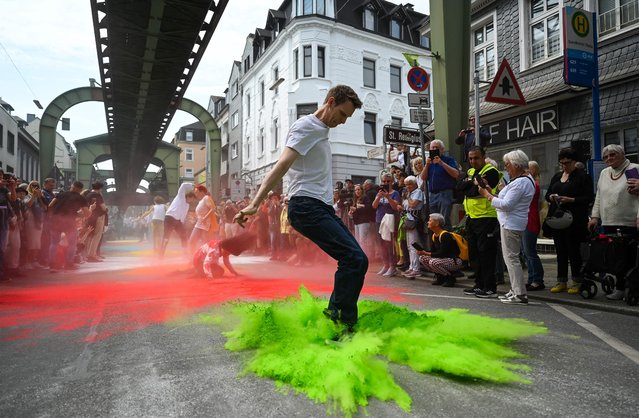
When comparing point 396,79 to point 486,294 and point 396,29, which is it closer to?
point 396,29

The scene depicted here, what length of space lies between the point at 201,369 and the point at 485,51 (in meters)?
17.1

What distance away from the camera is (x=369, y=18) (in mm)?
30094

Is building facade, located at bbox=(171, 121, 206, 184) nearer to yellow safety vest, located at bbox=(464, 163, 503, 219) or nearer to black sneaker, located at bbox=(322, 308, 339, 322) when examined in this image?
yellow safety vest, located at bbox=(464, 163, 503, 219)

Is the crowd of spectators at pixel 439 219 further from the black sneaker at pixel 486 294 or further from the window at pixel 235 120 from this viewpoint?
the window at pixel 235 120

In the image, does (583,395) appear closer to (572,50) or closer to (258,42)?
(572,50)

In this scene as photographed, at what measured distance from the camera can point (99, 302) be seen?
558 cm

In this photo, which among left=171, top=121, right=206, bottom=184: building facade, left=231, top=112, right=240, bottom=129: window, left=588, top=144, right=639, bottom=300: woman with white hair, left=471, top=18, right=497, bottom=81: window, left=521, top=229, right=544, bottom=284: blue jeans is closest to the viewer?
left=588, top=144, right=639, bottom=300: woman with white hair

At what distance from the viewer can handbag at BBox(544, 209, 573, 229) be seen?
19.7 feet

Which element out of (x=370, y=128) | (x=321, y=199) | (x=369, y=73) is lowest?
(x=321, y=199)

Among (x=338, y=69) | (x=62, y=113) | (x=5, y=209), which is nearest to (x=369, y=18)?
(x=338, y=69)

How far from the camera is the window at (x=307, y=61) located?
27500mm

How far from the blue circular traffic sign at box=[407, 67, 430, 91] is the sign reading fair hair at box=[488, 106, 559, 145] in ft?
20.5

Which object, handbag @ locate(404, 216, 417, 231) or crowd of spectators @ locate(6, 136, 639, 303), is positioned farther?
handbag @ locate(404, 216, 417, 231)

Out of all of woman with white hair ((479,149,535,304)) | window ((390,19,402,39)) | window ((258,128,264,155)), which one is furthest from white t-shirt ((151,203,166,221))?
window ((390,19,402,39))
